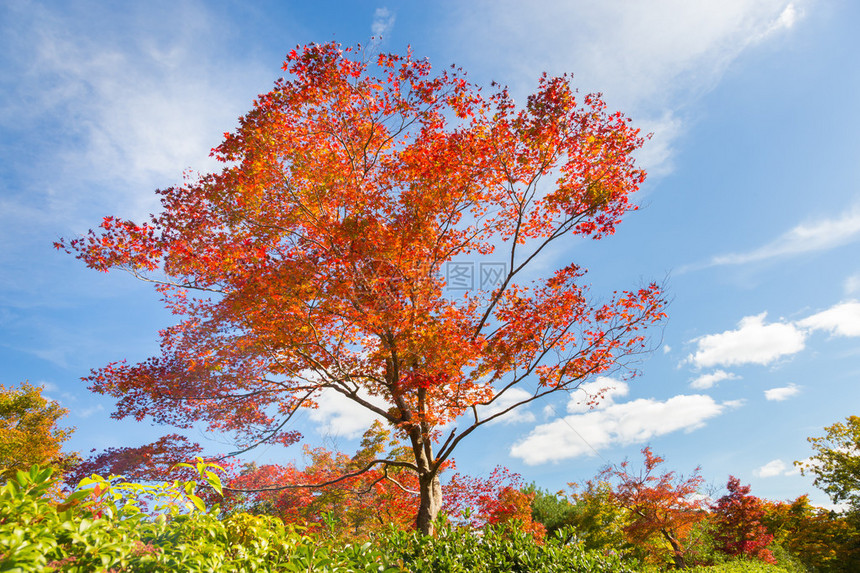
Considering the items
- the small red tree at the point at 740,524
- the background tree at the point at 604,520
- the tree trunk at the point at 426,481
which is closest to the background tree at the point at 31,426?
the tree trunk at the point at 426,481

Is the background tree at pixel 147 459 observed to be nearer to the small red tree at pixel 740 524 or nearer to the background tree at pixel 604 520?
the background tree at pixel 604 520

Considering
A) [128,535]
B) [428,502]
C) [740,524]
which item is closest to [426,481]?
[428,502]

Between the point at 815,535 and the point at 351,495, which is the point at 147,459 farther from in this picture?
the point at 815,535

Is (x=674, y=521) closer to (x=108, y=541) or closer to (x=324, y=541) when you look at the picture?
(x=324, y=541)

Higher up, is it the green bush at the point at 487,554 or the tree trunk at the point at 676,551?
the green bush at the point at 487,554

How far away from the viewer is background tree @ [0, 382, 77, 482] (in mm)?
20078

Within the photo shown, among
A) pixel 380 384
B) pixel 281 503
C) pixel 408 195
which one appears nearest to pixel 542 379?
pixel 380 384

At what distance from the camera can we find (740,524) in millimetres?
21062

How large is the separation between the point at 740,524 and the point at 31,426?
1295 inches

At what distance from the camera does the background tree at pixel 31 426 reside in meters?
20.1

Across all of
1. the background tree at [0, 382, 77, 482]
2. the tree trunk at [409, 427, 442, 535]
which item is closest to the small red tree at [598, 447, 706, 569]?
the tree trunk at [409, 427, 442, 535]

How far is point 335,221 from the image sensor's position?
9.30 m

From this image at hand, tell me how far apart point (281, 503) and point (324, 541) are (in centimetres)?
1251

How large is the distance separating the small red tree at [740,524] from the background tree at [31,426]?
96.3 ft
